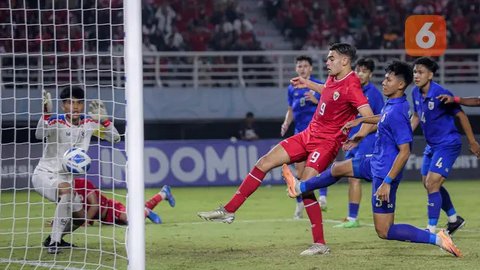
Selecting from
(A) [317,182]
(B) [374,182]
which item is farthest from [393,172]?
(A) [317,182]

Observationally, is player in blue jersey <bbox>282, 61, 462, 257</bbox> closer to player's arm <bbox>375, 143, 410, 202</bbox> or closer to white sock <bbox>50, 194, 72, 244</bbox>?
player's arm <bbox>375, 143, 410, 202</bbox>

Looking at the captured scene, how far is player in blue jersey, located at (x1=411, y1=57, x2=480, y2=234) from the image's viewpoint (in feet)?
35.1

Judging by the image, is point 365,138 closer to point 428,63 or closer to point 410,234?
point 428,63

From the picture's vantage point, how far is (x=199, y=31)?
26422 mm

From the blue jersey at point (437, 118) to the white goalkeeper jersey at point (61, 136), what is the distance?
10.9 feet

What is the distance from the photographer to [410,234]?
8.84 m

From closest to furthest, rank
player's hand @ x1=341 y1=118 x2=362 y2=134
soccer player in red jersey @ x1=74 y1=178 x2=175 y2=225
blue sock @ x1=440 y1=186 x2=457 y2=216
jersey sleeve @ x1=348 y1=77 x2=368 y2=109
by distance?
player's hand @ x1=341 y1=118 x2=362 y2=134, jersey sleeve @ x1=348 y1=77 x2=368 y2=109, soccer player in red jersey @ x1=74 y1=178 x2=175 y2=225, blue sock @ x1=440 y1=186 x2=457 y2=216

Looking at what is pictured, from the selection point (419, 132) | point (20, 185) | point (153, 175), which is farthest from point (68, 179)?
point (419, 132)

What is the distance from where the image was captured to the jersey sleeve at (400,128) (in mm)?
8875

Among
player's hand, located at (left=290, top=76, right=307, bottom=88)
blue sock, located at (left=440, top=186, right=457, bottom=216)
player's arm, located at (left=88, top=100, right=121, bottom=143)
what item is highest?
player's hand, located at (left=290, top=76, right=307, bottom=88)

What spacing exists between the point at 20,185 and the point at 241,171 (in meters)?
4.67

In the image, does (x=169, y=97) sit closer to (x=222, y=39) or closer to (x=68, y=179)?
(x=222, y=39)

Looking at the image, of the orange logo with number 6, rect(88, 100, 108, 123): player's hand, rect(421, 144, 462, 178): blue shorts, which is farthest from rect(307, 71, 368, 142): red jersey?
the orange logo with number 6

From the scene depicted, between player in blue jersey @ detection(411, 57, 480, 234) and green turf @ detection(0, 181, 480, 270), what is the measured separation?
0.56 meters
